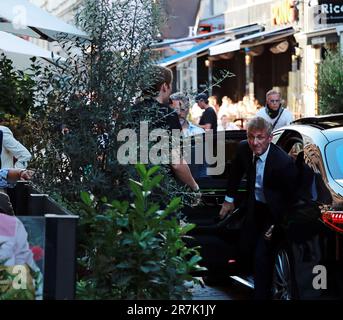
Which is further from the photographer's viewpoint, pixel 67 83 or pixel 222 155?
pixel 222 155

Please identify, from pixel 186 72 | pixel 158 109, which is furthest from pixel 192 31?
pixel 158 109

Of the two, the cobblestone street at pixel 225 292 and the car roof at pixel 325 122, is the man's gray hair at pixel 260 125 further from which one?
the cobblestone street at pixel 225 292

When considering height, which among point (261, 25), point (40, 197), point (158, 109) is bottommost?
point (40, 197)

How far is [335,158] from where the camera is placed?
8.10 meters

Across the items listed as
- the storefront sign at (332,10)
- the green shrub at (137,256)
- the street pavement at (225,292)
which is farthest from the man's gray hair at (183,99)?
the storefront sign at (332,10)

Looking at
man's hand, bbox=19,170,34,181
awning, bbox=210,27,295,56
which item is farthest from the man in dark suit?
awning, bbox=210,27,295,56

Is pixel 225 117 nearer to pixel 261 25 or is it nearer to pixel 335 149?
pixel 261 25

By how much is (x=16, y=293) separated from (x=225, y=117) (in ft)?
73.6

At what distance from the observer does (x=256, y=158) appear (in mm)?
8430

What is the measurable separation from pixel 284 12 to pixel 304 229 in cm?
2604

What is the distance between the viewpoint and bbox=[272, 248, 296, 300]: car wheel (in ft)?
25.6

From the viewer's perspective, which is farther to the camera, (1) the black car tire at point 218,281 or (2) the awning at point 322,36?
(2) the awning at point 322,36

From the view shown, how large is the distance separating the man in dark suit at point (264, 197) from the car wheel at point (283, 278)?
0.10 meters

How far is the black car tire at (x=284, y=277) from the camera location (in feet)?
25.6
